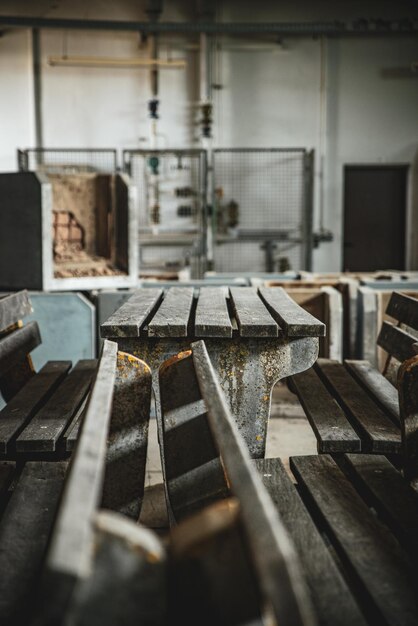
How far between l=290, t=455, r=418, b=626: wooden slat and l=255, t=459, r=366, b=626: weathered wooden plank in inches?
1.5

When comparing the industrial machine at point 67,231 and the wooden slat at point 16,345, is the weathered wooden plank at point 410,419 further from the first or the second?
the industrial machine at point 67,231

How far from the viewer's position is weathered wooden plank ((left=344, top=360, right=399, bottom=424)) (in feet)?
6.94

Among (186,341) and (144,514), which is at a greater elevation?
(186,341)

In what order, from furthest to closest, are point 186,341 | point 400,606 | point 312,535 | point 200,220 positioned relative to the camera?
point 200,220 < point 186,341 < point 312,535 < point 400,606

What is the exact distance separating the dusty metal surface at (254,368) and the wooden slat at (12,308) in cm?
67

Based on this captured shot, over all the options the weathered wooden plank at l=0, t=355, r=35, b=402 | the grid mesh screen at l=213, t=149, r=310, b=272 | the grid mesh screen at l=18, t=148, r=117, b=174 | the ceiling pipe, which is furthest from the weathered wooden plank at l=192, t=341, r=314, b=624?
the ceiling pipe

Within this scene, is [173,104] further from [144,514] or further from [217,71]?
[144,514]

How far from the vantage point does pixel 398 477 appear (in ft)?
5.15

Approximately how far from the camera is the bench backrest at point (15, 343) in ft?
7.27

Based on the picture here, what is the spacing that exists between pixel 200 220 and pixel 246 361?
20.3ft

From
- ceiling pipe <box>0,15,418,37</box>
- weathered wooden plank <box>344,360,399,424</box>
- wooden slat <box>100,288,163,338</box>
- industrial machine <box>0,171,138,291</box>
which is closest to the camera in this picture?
wooden slat <box>100,288,163,338</box>

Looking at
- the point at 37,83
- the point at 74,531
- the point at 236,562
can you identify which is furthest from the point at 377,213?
the point at 74,531

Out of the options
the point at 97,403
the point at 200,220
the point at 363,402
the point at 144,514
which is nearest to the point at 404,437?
the point at 363,402

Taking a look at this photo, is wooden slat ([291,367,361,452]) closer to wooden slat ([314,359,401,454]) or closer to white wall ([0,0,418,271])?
wooden slat ([314,359,401,454])
